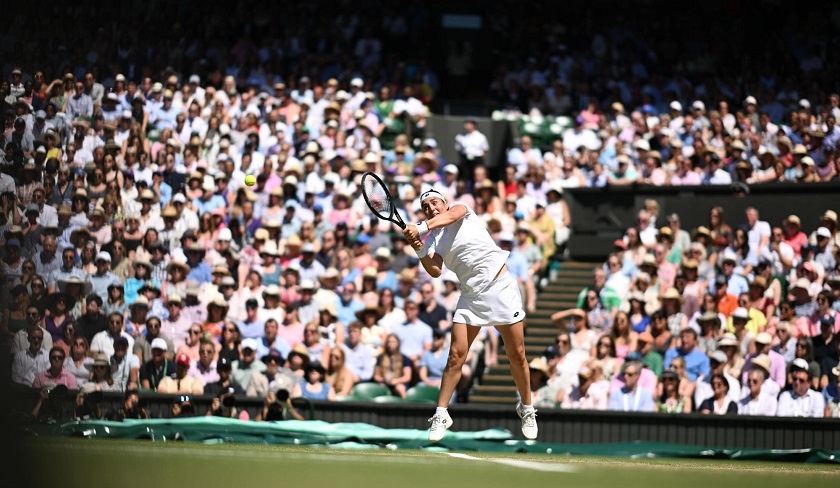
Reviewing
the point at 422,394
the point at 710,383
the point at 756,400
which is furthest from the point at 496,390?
the point at 756,400

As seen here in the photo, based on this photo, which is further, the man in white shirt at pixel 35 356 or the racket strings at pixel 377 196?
the man in white shirt at pixel 35 356

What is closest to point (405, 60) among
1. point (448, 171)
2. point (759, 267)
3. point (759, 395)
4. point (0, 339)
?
point (448, 171)

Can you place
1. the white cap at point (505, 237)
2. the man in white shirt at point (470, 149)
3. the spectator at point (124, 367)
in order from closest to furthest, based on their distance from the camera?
1. the spectator at point (124, 367)
2. the white cap at point (505, 237)
3. the man in white shirt at point (470, 149)

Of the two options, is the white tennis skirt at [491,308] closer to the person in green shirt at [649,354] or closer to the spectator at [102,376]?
the person in green shirt at [649,354]

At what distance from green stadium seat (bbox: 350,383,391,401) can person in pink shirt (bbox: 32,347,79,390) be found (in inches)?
117

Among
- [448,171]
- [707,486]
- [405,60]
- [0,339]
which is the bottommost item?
[707,486]

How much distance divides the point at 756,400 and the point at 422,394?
354 cm

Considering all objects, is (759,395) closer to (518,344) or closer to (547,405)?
(547,405)

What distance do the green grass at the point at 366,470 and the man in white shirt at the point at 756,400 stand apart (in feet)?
7.86

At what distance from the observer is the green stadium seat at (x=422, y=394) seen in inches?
622

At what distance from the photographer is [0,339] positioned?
5.34 meters

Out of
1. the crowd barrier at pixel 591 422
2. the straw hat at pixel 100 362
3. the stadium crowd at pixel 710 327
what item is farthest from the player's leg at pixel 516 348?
the straw hat at pixel 100 362

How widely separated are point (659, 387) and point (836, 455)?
2.22 metres

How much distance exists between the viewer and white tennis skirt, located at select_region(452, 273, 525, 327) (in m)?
11.9
